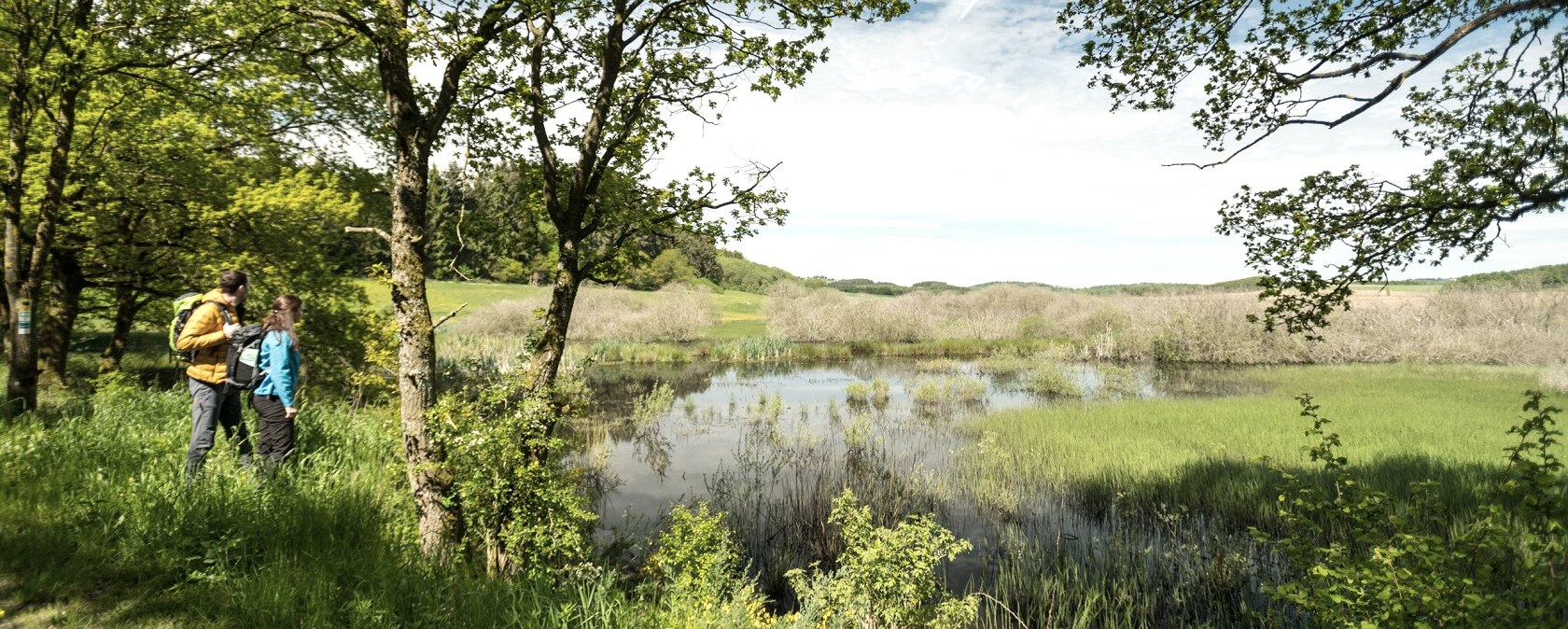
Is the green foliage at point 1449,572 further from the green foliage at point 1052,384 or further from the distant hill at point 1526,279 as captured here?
the distant hill at point 1526,279

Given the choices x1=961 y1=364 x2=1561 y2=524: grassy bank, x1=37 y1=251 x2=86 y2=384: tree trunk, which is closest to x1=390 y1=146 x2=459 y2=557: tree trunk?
x1=961 y1=364 x2=1561 y2=524: grassy bank

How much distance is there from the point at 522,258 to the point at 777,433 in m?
8.39

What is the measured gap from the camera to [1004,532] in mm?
9359

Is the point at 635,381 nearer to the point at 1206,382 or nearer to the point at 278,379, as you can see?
the point at 278,379

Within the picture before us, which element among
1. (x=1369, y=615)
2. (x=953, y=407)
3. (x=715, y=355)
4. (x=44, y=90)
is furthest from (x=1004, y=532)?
(x=715, y=355)

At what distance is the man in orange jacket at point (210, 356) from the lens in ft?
19.6

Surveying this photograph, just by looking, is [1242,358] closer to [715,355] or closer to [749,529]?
[715,355]

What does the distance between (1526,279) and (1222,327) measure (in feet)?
48.5

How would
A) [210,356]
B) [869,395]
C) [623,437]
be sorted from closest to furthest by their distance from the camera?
[210,356], [623,437], [869,395]

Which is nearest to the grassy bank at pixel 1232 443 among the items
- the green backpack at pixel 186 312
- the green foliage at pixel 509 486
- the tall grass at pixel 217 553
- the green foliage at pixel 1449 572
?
the green foliage at pixel 1449 572

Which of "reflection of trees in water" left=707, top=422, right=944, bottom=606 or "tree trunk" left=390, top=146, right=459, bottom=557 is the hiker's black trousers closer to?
"tree trunk" left=390, top=146, right=459, bottom=557

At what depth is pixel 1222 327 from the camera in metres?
32.7

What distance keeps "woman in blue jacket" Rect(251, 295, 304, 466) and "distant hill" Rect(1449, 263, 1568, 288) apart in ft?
153

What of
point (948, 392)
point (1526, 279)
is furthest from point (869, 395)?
point (1526, 279)
